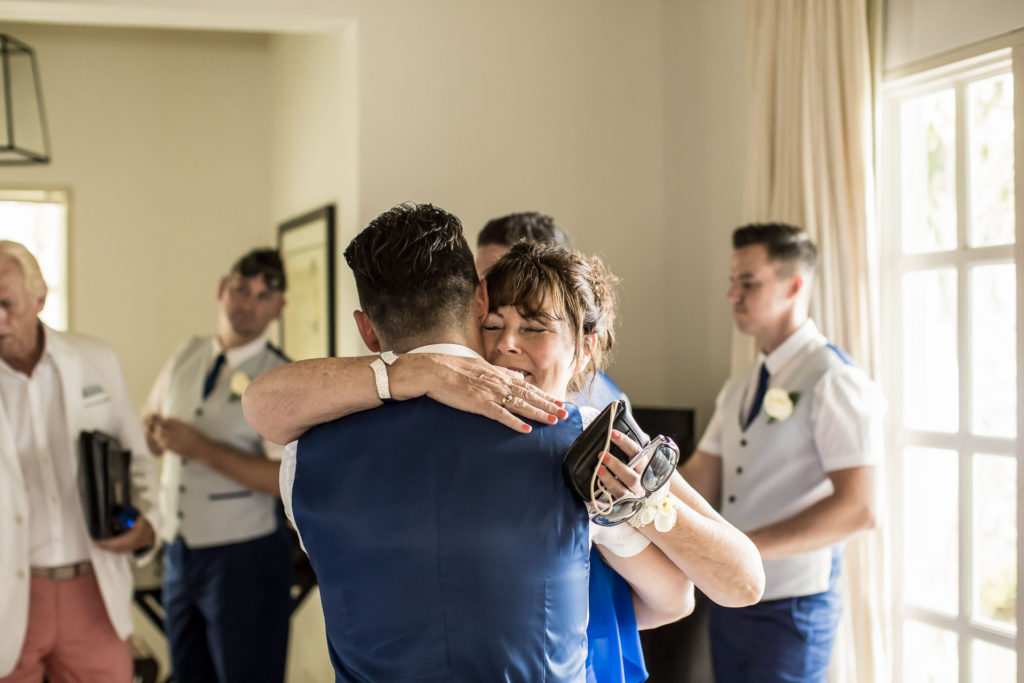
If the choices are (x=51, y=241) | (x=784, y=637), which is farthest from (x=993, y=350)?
(x=51, y=241)

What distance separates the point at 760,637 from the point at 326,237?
249 cm

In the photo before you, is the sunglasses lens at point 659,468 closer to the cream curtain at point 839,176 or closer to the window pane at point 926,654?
the cream curtain at point 839,176

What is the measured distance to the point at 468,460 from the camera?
122cm

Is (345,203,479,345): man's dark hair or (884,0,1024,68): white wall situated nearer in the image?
(345,203,479,345): man's dark hair

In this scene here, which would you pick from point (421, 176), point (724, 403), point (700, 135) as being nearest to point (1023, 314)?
point (724, 403)

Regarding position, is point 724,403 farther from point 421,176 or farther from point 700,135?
point 421,176

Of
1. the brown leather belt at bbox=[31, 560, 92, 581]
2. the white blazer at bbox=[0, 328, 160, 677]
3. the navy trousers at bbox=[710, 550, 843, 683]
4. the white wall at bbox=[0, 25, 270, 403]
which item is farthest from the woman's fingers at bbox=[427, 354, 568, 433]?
the white wall at bbox=[0, 25, 270, 403]

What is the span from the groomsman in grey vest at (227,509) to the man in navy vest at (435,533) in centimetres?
198

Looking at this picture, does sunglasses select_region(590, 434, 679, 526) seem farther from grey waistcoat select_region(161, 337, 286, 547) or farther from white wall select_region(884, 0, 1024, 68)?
grey waistcoat select_region(161, 337, 286, 547)

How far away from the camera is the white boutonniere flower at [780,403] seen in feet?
8.33

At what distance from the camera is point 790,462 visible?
8.43 feet

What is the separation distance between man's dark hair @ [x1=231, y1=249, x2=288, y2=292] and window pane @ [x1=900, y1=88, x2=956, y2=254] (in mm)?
2265

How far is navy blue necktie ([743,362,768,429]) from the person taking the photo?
2.71m

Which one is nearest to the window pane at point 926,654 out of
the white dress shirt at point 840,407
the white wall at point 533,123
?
the white dress shirt at point 840,407
